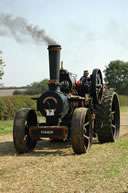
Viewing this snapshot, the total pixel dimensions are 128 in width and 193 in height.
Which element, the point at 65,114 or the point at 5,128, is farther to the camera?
the point at 5,128

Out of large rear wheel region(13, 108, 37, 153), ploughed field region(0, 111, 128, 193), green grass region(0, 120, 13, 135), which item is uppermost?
large rear wheel region(13, 108, 37, 153)

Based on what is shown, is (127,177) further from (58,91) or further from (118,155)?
(58,91)

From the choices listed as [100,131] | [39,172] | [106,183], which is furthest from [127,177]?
[100,131]

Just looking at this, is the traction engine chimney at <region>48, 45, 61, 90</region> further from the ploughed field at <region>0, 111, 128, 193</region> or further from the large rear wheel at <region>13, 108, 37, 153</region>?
the ploughed field at <region>0, 111, 128, 193</region>

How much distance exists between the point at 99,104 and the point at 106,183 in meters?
4.22

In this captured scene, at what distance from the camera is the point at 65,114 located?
7445mm

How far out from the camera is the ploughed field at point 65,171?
4449 millimetres

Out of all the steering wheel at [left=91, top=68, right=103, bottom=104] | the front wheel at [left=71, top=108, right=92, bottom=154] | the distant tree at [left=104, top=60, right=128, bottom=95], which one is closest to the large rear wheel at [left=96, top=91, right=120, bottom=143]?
the steering wheel at [left=91, top=68, right=103, bottom=104]

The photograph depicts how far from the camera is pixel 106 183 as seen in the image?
455cm

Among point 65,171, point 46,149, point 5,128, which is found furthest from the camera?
point 5,128

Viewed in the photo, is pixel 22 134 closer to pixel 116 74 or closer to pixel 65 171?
pixel 65 171

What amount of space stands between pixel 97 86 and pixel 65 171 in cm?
359

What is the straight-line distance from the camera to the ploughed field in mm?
4449

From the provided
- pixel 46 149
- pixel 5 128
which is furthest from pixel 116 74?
pixel 46 149
